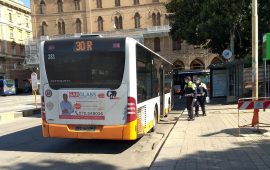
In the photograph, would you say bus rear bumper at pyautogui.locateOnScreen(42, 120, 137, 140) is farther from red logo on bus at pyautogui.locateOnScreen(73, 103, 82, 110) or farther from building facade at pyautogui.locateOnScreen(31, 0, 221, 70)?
building facade at pyautogui.locateOnScreen(31, 0, 221, 70)

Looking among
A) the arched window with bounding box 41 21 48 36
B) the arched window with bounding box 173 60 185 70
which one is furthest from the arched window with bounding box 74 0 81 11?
the arched window with bounding box 173 60 185 70

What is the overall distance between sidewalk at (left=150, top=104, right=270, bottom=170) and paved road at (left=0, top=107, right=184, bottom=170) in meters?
0.55

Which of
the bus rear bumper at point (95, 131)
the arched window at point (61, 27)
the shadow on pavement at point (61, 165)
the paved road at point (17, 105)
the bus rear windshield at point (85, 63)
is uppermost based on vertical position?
the arched window at point (61, 27)

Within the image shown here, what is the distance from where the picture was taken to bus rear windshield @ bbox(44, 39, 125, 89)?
388 inches

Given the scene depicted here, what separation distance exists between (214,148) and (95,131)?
286cm

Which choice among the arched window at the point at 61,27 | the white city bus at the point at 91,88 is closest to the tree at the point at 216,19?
the white city bus at the point at 91,88

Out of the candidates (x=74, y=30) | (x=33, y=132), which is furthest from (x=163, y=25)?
(x=33, y=132)

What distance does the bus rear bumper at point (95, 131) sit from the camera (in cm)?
973

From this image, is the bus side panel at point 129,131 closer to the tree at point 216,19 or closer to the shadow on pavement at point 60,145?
the shadow on pavement at point 60,145

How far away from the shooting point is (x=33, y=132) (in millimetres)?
14289

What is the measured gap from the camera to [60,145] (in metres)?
11.2

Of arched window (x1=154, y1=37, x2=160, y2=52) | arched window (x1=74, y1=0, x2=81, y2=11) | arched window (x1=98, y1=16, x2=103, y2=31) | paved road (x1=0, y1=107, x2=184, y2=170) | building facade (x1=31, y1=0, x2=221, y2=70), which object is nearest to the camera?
paved road (x1=0, y1=107, x2=184, y2=170)

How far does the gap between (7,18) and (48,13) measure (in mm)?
8921

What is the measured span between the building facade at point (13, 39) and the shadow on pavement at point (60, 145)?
6912 centimetres
